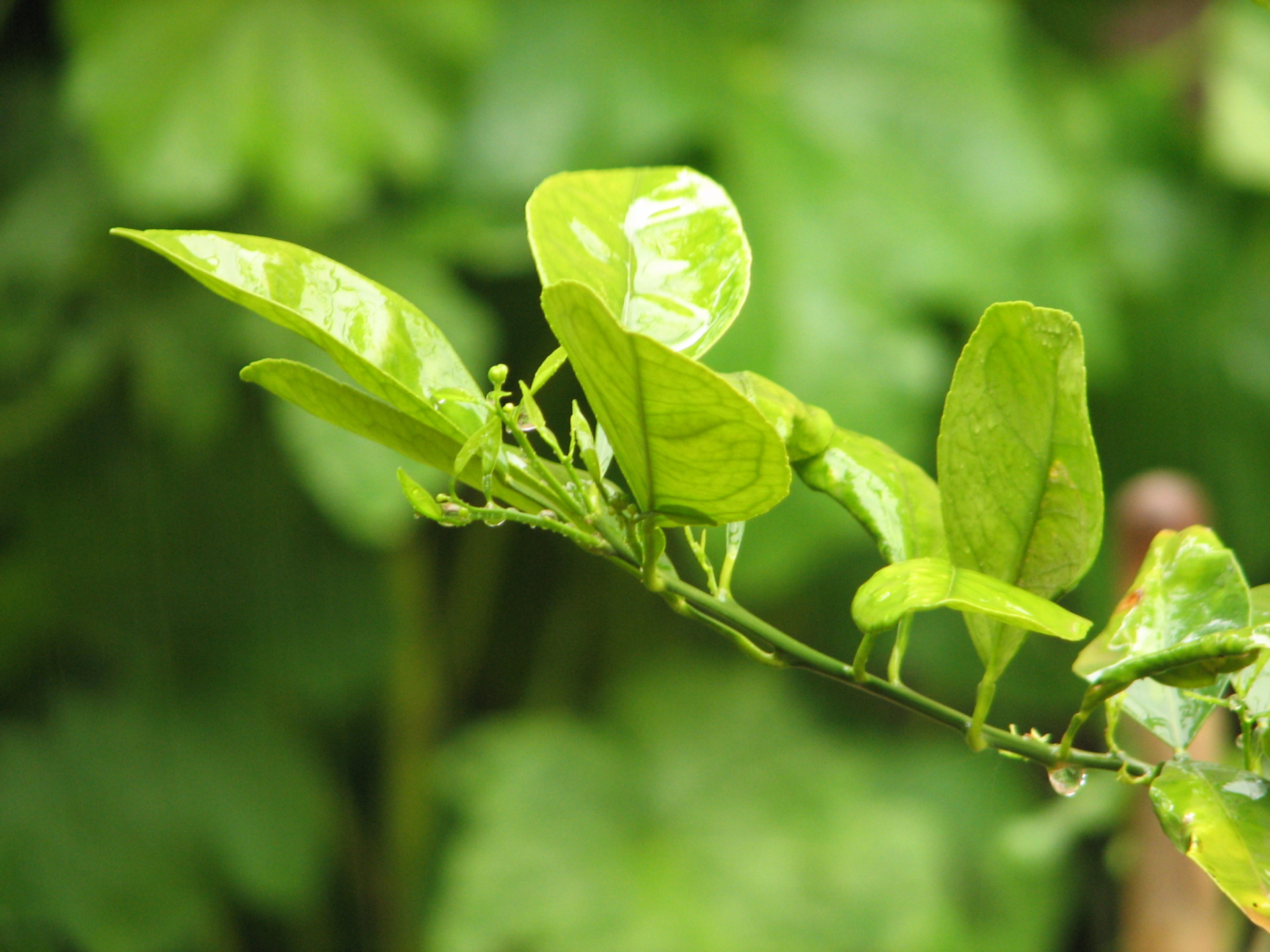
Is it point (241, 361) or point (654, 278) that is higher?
point (654, 278)

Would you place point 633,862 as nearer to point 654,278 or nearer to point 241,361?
point 241,361

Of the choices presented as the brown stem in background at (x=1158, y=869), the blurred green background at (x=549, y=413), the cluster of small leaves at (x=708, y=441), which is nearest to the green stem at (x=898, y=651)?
the cluster of small leaves at (x=708, y=441)

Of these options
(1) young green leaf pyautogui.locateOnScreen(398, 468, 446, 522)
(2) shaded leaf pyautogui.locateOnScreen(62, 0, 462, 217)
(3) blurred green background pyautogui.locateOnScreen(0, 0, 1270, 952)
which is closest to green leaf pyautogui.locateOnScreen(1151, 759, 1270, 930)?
(1) young green leaf pyautogui.locateOnScreen(398, 468, 446, 522)

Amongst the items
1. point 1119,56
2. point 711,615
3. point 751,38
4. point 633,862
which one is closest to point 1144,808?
point 711,615

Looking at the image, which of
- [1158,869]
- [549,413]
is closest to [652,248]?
[1158,869]

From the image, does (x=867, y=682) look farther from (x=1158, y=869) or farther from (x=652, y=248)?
(x=1158, y=869)

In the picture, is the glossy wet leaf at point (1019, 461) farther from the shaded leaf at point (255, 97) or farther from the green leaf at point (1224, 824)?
the shaded leaf at point (255, 97)
